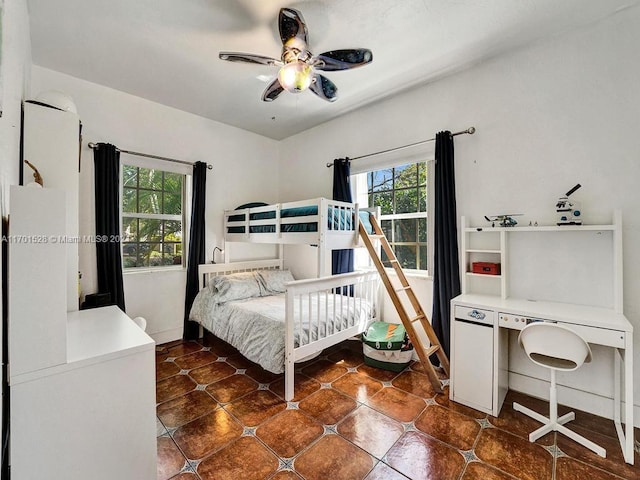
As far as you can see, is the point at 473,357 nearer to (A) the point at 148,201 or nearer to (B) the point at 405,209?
(B) the point at 405,209

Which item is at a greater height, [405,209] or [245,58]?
[245,58]

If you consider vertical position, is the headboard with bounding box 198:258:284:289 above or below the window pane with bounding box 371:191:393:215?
below

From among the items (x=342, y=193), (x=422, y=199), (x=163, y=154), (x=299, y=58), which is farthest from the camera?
(x=342, y=193)

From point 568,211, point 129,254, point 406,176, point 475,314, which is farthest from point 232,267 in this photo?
point 568,211

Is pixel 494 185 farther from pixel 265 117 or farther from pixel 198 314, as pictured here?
pixel 198 314

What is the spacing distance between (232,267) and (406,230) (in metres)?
A: 2.30

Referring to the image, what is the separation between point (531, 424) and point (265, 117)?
400cm

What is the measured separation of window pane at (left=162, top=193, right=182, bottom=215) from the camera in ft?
11.6

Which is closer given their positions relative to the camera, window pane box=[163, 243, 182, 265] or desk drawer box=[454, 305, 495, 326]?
desk drawer box=[454, 305, 495, 326]

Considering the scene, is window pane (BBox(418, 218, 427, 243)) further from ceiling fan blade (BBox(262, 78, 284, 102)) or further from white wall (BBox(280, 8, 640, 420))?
ceiling fan blade (BBox(262, 78, 284, 102))

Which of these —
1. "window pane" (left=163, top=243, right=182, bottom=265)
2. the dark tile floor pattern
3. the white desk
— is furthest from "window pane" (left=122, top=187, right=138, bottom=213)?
the white desk

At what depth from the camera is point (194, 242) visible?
3.51 metres

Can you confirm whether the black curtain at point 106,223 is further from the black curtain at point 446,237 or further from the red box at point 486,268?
→ the red box at point 486,268

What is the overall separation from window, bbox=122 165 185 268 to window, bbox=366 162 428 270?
253 cm
